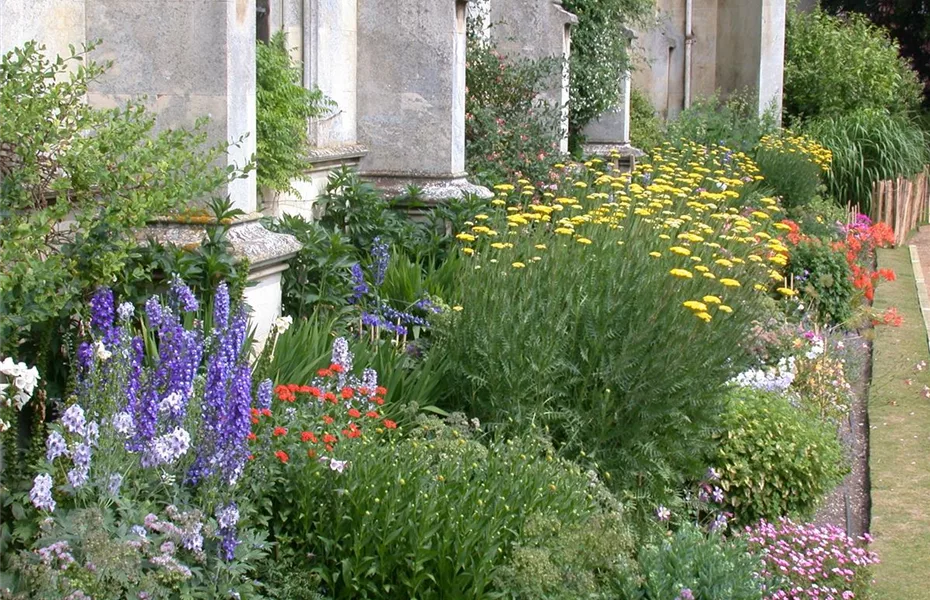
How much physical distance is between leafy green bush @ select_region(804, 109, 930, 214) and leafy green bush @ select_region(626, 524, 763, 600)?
43.5 feet

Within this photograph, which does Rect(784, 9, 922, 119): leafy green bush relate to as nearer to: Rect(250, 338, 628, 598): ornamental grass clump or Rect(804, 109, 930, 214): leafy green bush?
Rect(804, 109, 930, 214): leafy green bush

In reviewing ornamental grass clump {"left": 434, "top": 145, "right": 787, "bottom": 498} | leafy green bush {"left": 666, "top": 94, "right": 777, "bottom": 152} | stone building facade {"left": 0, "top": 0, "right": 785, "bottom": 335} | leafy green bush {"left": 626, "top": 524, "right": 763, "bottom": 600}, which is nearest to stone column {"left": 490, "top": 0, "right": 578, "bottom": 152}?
stone building facade {"left": 0, "top": 0, "right": 785, "bottom": 335}

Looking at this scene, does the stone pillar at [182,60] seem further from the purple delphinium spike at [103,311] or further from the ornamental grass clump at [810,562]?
the ornamental grass clump at [810,562]

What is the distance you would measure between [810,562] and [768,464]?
0.91 meters

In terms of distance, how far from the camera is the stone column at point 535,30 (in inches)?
485

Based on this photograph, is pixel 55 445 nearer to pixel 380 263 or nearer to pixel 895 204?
pixel 380 263

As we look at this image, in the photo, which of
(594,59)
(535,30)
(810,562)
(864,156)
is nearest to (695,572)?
(810,562)

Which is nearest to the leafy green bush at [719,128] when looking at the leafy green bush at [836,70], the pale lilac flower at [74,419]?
the leafy green bush at [836,70]

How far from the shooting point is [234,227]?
5.88 m

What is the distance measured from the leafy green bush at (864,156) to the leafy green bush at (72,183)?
13.3 meters

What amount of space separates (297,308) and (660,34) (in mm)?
14818

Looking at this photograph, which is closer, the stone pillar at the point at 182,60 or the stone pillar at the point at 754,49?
the stone pillar at the point at 182,60

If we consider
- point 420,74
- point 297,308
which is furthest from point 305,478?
point 420,74

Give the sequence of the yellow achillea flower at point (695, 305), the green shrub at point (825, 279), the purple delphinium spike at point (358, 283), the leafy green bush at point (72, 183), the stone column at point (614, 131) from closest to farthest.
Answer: the leafy green bush at point (72, 183) < the yellow achillea flower at point (695, 305) < the purple delphinium spike at point (358, 283) < the green shrub at point (825, 279) < the stone column at point (614, 131)
